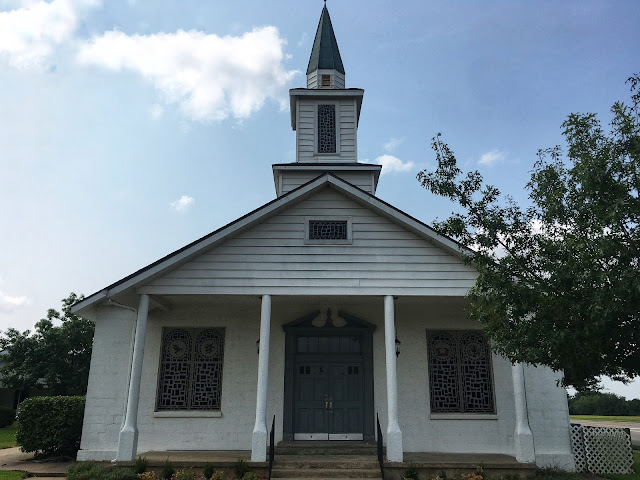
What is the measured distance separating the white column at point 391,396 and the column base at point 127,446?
4.94 meters

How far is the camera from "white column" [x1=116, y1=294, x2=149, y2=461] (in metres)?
9.99

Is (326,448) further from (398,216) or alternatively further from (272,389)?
(398,216)

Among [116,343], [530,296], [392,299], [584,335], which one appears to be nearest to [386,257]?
[392,299]

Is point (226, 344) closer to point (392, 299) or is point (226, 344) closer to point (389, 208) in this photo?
point (392, 299)

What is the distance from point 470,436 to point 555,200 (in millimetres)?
6660

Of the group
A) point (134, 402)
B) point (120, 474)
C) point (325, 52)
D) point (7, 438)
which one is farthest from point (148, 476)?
point (325, 52)

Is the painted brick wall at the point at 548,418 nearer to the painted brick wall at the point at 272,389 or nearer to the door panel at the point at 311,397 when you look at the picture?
the painted brick wall at the point at 272,389

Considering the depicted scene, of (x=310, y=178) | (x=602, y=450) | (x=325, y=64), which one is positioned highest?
(x=325, y=64)

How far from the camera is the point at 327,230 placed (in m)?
11.5

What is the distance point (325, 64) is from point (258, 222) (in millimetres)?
8869

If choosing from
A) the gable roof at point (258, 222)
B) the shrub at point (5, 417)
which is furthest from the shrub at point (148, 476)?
the shrub at point (5, 417)

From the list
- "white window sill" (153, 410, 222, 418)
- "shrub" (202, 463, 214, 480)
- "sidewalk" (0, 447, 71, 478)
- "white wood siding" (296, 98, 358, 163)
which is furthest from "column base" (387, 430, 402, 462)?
"white wood siding" (296, 98, 358, 163)

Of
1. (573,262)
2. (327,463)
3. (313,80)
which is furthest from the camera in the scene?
(313,80)

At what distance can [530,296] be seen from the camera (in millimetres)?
7219
